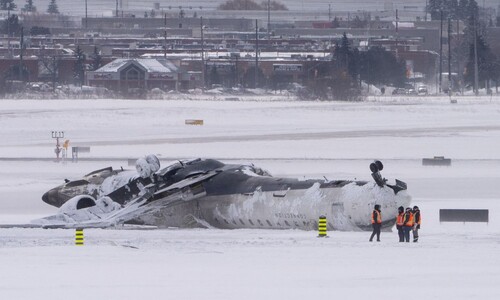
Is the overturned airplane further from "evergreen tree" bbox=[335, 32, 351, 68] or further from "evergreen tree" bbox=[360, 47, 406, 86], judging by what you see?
"evergreen tree" bbox=[360, 47, 406, 86]

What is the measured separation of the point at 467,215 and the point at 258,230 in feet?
23.5

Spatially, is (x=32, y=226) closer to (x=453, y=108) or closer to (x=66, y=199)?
(x=66, y=199)

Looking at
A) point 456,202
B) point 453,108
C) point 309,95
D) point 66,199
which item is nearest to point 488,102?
point 453,108

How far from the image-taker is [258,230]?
127 ft

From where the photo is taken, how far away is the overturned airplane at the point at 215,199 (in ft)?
119

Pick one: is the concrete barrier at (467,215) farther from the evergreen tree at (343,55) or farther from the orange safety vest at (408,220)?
the evergreen tree at (343,55)

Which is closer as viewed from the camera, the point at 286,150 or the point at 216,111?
the point at 286,150

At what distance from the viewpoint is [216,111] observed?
109125 millimetres

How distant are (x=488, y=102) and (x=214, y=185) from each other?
87611 millimetres

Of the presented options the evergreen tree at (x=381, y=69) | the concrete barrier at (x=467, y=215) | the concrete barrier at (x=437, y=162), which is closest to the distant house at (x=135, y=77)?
the evergreen tree at (x=381, y=69)

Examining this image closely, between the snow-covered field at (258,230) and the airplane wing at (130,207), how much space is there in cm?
63

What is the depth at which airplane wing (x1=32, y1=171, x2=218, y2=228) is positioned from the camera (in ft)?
130

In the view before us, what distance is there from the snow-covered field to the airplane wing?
2.07 feet

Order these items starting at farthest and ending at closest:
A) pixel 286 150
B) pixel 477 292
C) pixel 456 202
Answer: pixel 286 150, pixel 456 202, pixel 477 292
